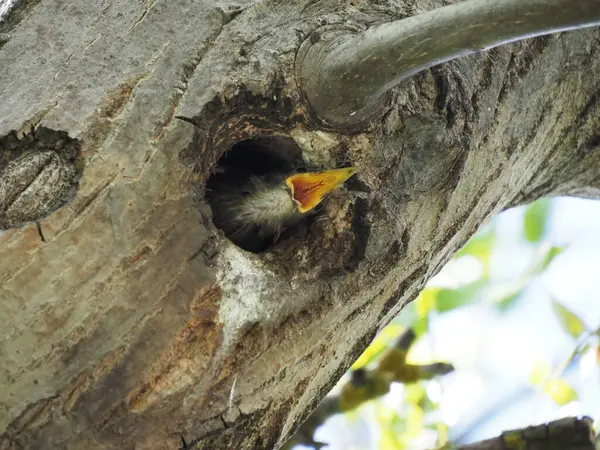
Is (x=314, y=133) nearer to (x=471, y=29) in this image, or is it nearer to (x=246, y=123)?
(x=246, y=123)

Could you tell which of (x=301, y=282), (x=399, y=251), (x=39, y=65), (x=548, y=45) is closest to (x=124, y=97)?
(x=39, y=65)

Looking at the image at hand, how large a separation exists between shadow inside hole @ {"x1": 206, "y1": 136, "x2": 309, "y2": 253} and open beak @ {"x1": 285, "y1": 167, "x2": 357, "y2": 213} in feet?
0.17

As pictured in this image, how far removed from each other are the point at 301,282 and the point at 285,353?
113 millimetres

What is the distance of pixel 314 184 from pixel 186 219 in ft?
1.06

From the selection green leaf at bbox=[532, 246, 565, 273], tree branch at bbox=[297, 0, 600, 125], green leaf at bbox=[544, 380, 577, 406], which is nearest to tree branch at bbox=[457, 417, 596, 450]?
tree branch at bbox=[297, 0, 600, 125]

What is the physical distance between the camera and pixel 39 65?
111 centimetres

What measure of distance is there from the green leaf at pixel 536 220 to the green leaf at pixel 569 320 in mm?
273

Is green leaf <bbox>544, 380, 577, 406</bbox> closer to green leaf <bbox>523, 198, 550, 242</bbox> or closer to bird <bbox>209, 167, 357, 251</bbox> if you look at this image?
green leaf <bbox>523, 198, 550, 242</bbox>

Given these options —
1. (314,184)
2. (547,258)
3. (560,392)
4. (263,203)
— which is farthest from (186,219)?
(547,258)

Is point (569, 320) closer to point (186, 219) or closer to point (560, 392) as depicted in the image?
point (560, 392)

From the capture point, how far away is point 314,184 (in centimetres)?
131

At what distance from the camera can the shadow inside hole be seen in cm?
142

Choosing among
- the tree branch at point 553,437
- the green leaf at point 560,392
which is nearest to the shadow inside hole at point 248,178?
the tree branch at point 553,437

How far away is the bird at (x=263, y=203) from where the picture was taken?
1.33m
